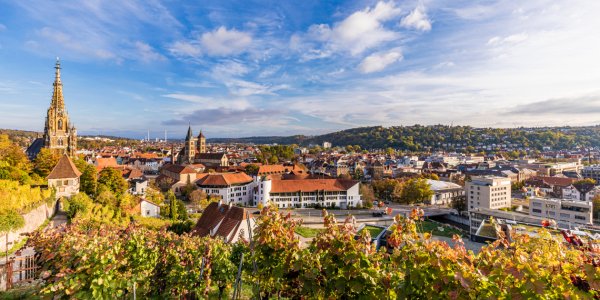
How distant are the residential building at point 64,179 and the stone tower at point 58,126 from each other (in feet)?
69.4

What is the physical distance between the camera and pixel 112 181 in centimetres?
2681

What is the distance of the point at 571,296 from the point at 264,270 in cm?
354

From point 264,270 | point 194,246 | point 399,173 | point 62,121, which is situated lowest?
point 399,173

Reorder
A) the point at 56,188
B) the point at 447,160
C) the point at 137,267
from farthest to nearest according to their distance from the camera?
the point at 447,160 → the point at 56,188 → the point at 137,267

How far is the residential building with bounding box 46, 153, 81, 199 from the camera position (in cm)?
2087

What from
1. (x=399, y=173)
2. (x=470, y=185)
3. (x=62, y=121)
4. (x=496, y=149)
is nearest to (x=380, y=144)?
(x=496, y=149)

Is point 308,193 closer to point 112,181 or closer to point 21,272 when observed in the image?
point 112,181

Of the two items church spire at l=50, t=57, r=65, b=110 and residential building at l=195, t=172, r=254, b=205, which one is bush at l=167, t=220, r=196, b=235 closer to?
residential building at l=195, t=172, r=254, b=205

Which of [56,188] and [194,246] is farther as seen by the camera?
[56,188]

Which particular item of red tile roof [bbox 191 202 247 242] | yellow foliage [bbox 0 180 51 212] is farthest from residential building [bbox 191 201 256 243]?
yellow foliage [bbox 0 180 51 212]

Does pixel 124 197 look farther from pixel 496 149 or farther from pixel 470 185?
pixel 496 149

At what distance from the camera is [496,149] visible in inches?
6255

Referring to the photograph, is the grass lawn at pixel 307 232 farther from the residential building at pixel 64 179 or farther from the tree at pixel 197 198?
the residential building at pixel 64 179

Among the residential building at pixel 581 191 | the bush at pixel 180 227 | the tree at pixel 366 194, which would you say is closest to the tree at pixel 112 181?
the bush at pixel 180 227
